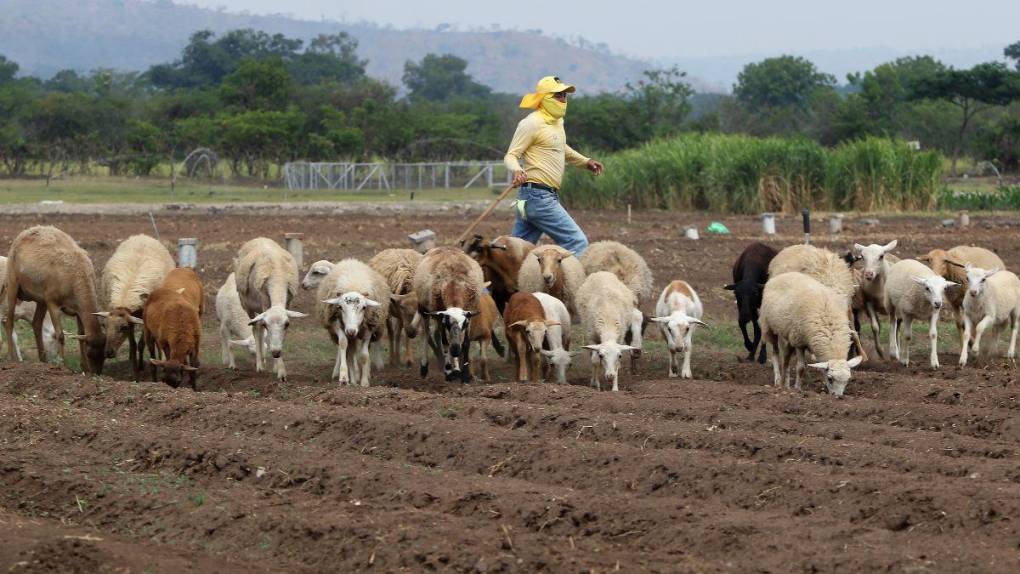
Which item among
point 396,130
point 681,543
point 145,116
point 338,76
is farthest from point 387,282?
point 338,76

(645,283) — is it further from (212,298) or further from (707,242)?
(707,242)

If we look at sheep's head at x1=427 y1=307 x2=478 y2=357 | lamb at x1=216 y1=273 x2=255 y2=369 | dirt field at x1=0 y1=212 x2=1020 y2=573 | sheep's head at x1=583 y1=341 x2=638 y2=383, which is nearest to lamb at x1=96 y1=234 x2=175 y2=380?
lamb at x1=216 y1=273 x2=255 y2=369

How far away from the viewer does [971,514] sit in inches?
336

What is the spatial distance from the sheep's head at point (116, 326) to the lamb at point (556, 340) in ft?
13.6

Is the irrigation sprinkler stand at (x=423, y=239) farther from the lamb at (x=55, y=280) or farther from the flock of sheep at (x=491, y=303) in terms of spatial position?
the lamb at (x=55, y=280)

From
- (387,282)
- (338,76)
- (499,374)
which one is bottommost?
(499,374)

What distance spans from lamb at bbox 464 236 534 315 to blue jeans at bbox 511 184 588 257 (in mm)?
370

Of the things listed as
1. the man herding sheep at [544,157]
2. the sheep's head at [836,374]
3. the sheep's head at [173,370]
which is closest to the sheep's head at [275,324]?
the sheep's head at [173,370]

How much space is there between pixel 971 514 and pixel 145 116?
6467 centimetres

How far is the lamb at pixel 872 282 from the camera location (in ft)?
53.5

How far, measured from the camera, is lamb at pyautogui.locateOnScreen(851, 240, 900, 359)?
16312 millimetres

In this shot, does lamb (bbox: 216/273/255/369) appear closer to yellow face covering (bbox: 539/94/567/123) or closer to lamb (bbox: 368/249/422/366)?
lamb (bbox: 368/249/422/366)

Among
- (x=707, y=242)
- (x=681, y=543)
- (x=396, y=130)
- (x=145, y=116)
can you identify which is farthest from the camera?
(x=145, y=116)

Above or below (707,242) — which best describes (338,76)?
above
